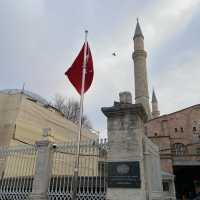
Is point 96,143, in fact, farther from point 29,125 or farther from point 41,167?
point 29,125

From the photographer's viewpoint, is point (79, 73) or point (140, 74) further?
point (140, 74)

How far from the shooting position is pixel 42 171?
7.37 m

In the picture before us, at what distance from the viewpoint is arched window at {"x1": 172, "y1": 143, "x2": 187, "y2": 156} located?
34406 millimetres

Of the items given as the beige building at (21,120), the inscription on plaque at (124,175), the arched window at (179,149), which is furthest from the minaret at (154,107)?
the inscription on plaque at (124,175)

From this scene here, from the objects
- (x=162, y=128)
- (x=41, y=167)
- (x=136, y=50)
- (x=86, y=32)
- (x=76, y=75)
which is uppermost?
(x=136, y=50)

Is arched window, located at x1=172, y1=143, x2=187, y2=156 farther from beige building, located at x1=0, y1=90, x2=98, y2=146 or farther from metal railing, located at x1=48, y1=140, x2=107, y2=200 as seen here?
metal railing, located at x1=48, y1=140, x2=107, y2=200

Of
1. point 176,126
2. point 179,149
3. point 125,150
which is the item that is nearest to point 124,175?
point 125,150

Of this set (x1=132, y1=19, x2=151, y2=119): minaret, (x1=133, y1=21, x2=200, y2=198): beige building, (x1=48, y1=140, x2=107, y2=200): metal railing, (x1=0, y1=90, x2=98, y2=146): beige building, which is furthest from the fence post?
(x1=132, y1=19, x2=151, y2=119): minaret

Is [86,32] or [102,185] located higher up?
[86,32]

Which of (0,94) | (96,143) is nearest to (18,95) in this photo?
(0,94)

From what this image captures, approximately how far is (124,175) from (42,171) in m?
2.64

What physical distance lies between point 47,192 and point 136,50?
3362 cm

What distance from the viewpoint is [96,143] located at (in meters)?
7.05

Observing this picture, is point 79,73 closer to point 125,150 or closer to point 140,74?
point 125,150
